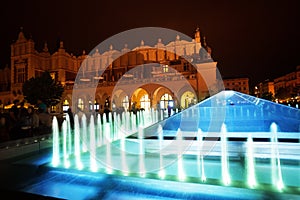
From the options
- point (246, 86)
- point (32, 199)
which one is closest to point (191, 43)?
point (246, 86)

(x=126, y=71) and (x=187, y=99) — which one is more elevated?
(x=126, y=71)

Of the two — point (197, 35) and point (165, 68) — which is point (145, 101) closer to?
point (165, 68)

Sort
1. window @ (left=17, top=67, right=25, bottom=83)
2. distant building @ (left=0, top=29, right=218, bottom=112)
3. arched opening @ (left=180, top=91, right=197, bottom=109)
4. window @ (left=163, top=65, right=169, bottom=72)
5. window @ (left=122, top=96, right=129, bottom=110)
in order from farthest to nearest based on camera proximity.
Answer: window @ (left=17, top=67, right=25, bottom=83) < window @ (left=163, top=65, right=169, bottom=72) < window @ (left=122, top=96, right=129, bottom=110) < distant building @ (left=0, top=29, right=218, bottom=112) < arched opening @ (left=180, top=91, right=197, bottom=109)

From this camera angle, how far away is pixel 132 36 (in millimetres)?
39969

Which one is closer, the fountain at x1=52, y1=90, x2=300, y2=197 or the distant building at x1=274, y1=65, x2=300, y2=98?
the fountain at x1=52, y1=90, x2=300, y2=197

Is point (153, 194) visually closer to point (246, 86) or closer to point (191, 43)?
point (191, 43)

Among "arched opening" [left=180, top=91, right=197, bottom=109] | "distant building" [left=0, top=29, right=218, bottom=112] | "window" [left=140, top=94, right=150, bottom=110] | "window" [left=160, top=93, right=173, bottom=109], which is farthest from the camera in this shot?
"window" [left=140, top=94, right=150, bottom=110]

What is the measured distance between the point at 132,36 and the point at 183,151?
124ft

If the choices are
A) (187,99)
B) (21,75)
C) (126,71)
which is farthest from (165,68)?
(21,75)

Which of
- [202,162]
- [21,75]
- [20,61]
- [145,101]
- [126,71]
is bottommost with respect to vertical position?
[202,162]

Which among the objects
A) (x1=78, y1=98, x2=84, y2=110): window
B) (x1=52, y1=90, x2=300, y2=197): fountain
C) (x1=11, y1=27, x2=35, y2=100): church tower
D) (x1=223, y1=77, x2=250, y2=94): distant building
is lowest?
(x1=52, y1=90, x2=300, y2=197): fountain

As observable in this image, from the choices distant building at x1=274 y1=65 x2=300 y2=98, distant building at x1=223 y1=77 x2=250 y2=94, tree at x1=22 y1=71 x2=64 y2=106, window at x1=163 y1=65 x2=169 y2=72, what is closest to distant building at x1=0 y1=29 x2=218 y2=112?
window at x1=163 y1=65 x2=169 y2=72

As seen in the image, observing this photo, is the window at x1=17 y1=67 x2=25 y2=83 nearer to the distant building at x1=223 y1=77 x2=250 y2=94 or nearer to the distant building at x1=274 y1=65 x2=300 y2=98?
the distant building at x1=223 y1=77 x2=250 y2=94

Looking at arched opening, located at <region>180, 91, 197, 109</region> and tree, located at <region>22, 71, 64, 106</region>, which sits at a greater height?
tree, located at <region>22, 71, 64, 106</region>
